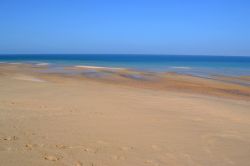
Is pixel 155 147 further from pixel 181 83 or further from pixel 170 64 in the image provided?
pixel 170 64

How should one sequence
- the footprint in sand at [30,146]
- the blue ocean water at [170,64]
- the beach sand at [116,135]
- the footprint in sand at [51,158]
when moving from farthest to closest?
the blue ocean water at [170,64] → the footprint in sand at [30,146] → the beach sand at [116,135] → the footprint in sand at [51,158]

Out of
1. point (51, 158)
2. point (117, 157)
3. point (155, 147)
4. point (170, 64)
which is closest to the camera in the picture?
point (51, 158)

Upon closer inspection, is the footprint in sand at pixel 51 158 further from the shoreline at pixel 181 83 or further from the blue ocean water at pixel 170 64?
the blue ocean water at pixel 170 64

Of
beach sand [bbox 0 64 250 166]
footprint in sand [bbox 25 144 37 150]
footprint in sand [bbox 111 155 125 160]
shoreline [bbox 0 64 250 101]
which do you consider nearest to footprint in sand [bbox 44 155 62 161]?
beach sand [bbox 0 64 250 166]

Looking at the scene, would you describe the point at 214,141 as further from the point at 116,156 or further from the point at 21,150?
the point at 21,150

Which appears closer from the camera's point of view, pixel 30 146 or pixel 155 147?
pixel 30 146

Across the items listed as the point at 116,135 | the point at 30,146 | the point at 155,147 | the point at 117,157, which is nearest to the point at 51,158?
the point at 30,146

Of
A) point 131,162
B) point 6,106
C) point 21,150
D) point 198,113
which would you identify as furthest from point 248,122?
point 6,106

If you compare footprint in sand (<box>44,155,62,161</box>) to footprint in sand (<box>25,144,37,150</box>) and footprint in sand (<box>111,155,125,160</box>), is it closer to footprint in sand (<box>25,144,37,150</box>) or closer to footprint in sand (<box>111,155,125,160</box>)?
footprint in sand (<box>25,144,37,150</box>)

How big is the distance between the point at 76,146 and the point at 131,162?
1.19 meters

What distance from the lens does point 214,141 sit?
21.5 ft

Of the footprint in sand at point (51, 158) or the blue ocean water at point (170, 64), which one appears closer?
the footprint in sand at point (51, 158)

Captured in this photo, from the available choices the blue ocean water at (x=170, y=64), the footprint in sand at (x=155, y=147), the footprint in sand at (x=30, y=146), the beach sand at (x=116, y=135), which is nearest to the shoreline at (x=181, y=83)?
the blue ocean water at (x=170, y=64)

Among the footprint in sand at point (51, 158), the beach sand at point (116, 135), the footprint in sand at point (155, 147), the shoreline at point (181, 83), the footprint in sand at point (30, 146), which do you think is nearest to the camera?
the footprint in sand at point (51, 158)
